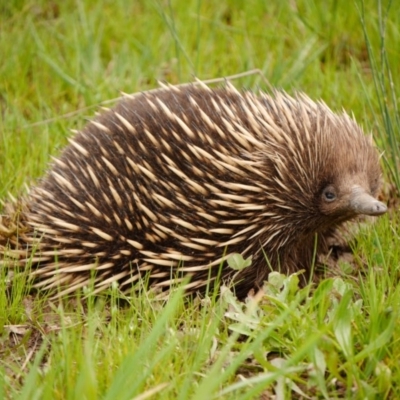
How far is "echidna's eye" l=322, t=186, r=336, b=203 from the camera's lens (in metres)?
3.08

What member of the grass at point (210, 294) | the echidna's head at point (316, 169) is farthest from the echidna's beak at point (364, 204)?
the grass at point (210, 294)

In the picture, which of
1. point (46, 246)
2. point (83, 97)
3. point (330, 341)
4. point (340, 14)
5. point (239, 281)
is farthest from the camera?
point (340, 14)

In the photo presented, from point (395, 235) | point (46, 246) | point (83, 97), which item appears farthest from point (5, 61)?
point (395, 235)

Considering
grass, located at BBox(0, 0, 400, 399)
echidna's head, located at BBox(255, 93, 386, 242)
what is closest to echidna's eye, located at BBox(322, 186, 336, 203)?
echidna's head, located at BBox(255, 93, 386, 242)

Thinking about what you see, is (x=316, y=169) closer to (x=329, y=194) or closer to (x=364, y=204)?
(x=329, y=194)

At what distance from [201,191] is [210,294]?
15.5 inches

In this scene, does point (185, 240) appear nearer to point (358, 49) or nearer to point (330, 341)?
point (330, 341)

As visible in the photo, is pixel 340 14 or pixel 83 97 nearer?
pixel 83 97

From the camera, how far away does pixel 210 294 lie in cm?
316

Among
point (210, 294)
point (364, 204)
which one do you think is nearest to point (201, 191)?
point (210, 294)

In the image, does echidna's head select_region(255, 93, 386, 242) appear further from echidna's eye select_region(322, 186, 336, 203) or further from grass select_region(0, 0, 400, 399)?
grass select_region(0, 0, 400, 399)

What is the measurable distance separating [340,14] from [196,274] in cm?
250

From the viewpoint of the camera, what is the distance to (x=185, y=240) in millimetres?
3133

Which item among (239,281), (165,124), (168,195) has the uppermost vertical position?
(165,124)
